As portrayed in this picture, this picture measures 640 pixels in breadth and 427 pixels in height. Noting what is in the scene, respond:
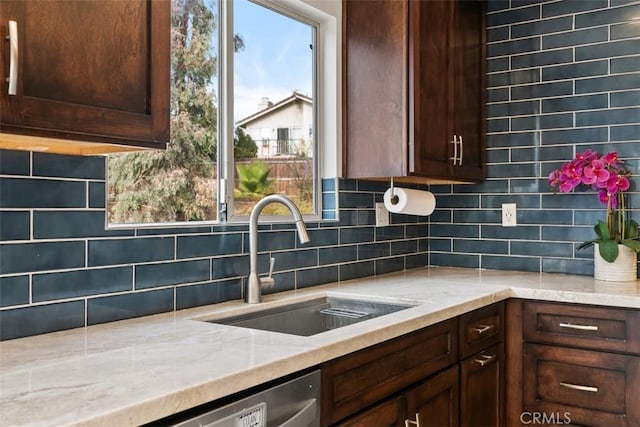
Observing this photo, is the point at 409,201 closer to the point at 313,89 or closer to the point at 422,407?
the point at 313,89

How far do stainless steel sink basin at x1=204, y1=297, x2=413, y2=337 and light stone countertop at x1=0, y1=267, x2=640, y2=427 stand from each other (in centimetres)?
3

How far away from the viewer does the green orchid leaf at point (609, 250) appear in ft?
8.01

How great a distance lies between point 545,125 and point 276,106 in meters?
1.36

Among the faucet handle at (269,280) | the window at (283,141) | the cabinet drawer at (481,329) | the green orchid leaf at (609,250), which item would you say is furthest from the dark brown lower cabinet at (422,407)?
the window at (283,141)

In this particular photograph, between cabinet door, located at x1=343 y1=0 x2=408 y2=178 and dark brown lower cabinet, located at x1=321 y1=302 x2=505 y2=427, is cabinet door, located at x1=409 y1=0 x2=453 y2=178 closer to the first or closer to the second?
cabinet door, located at x1=343 y1=0 x2=408 y2=178

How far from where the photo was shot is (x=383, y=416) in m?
1.58

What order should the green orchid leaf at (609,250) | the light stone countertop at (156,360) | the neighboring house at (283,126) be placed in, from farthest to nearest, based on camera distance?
the green orchid leaf at (609,250), the neighboring house at (283,126), the light stone countertop at (156,360)

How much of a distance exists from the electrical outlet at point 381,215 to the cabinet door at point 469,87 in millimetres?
369

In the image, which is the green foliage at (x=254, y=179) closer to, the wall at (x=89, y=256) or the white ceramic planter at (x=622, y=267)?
the wall at (x=89, y=256)

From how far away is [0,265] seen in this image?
1.35 metres

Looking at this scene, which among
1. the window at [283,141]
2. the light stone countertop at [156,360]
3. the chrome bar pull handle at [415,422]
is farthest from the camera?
Result: the window at [283,141]

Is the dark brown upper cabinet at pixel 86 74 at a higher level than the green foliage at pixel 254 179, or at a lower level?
higher

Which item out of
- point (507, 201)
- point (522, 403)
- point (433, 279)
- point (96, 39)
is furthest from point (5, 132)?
point (507, 201)

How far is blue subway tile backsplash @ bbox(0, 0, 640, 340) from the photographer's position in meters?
1.44
